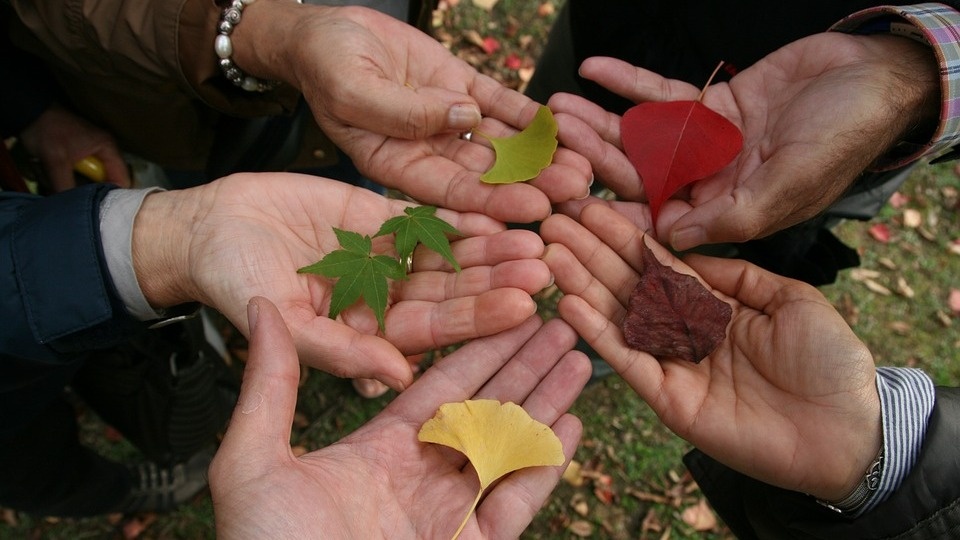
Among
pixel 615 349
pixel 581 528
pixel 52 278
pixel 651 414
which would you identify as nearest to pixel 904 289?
pixel 651 414

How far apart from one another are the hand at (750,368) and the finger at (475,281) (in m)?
0.14

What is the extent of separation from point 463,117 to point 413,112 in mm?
170

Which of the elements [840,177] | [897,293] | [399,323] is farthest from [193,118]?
[897,293]

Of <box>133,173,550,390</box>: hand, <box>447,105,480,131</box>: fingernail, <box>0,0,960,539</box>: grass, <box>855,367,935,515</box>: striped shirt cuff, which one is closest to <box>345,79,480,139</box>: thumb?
<box>447,105,480,131</box>: fingernail

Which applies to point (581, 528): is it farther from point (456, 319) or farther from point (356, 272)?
point (356, 272)

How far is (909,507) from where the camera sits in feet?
5.11

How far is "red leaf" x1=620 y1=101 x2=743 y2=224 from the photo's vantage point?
209 centimetres

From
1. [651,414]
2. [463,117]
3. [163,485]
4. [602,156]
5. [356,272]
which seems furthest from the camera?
[651,414]

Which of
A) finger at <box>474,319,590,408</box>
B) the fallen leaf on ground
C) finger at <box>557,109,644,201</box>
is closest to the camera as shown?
finger at <box>474,319,590,408</box>

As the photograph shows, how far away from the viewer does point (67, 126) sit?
2264 millimetres

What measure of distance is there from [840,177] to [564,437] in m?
1.09

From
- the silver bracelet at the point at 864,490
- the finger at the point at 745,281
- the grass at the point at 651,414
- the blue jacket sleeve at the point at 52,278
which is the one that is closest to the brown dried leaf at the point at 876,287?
the grass at the point at 651,414

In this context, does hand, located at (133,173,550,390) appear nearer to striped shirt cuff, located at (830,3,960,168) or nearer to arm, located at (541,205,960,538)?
arm, located at (541,205,960,538)

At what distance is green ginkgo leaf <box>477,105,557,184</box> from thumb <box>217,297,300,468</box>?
2.83 ft
